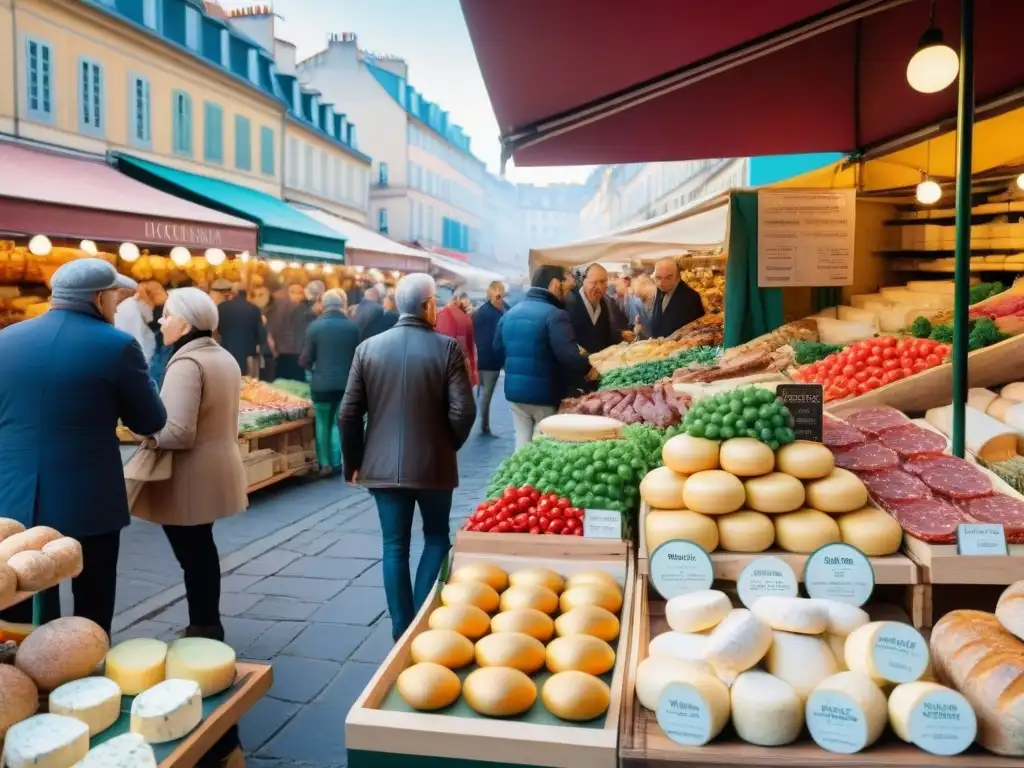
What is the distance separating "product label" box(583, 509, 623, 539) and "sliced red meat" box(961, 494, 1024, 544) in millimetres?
1103

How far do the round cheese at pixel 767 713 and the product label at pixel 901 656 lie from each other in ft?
0.67

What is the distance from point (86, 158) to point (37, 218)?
569cm

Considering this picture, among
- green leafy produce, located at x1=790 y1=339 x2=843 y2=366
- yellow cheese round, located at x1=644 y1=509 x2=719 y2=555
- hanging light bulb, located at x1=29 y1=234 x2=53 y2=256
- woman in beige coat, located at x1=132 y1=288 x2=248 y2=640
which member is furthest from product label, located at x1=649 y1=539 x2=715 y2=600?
hanging light bulb, located at x1=29 y1=234 x2=53 y2=256

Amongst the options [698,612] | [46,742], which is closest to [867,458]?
[698,612]

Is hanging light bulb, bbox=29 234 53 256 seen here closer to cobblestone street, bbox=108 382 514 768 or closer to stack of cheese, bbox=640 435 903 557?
cobblestone street, bbox=108 382 514 768

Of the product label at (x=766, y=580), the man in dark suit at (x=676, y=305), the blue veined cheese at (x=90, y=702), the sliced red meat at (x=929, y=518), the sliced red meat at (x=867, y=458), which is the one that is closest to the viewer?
the blue veined cheese at (x=90, y=702)

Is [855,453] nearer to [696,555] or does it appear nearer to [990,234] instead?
[696,555]

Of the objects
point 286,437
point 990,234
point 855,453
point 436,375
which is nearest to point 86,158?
point 286,437

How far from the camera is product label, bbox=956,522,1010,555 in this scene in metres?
2.47

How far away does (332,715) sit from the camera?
372 centimetres

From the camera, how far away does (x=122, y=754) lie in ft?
6.68

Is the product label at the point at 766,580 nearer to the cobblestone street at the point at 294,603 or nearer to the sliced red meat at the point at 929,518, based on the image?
the sliced red meat at the point at 929,518

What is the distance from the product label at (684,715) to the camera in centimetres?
191

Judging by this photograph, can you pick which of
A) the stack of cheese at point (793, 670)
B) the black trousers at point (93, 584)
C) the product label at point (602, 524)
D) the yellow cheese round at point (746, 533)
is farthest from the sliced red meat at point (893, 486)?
the black trousers at point (93, 584)
